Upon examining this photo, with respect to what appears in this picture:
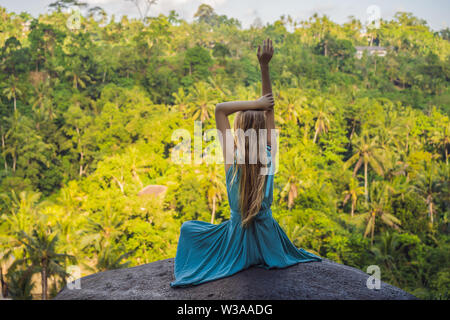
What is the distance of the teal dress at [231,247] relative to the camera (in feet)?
13.5

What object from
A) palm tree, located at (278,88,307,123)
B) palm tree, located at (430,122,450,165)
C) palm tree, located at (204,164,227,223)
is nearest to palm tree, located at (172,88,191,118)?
palm tree, located at (278,88,307,123)

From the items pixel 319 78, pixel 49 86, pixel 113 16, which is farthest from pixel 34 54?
pixel 319 78

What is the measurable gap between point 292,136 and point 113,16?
136 ft

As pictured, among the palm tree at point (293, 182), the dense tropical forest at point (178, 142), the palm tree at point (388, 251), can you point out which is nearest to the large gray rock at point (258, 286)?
the dense tropical forest at point (178, 142)

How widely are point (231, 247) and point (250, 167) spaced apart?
862mm

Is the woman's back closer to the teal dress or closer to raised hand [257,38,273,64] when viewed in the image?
the teal dress

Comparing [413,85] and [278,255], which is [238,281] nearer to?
[278,255]

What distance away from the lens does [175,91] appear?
48312mm

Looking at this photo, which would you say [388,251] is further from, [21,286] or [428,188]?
[21,286]

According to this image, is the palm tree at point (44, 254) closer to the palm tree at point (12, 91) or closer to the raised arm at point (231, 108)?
the raised arm at point (231, 108)

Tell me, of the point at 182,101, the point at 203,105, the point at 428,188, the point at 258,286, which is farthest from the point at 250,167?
the point at 182,101

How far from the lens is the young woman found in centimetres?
403

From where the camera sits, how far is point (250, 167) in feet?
13.4

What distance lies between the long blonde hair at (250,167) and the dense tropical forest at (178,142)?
654 inches
